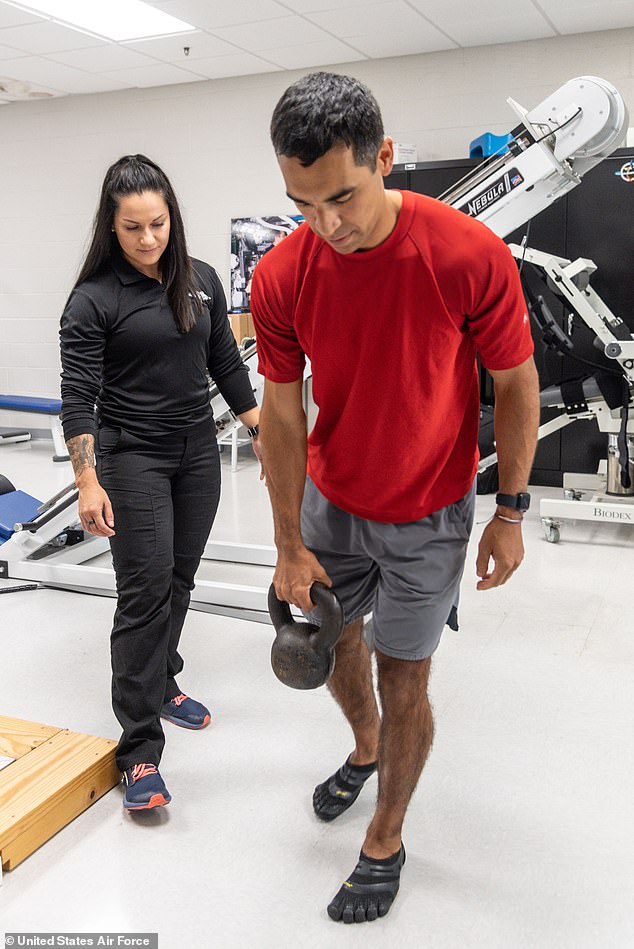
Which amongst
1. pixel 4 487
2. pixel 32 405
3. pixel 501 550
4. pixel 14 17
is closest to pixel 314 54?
pixel 14 17

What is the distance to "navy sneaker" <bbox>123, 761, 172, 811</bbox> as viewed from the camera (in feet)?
7.01

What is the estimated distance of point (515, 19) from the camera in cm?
555

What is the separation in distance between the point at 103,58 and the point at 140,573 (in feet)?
18.4

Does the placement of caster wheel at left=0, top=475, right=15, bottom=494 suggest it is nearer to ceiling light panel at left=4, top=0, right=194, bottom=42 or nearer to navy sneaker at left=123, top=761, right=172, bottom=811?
navy sneaker at left=123, top=761, right=172, bottom=811

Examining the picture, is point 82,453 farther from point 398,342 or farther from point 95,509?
point 398,342

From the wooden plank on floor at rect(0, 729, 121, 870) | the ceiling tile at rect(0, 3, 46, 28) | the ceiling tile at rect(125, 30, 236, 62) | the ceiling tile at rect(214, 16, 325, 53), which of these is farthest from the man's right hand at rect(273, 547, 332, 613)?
the ceiling tile at rect(125, 30, 236, 62)

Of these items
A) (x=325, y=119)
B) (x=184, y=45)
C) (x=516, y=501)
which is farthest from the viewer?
(x=184, y=45)

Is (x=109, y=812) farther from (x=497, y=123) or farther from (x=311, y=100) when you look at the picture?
(x=497, y=123)

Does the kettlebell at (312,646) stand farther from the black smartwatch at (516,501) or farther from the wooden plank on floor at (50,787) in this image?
the wooden plank on floor at (50,787)

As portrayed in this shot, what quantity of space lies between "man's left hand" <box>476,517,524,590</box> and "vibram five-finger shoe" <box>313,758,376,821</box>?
0.69 m

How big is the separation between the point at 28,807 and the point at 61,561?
217 centimetres

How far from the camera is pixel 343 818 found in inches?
84.7

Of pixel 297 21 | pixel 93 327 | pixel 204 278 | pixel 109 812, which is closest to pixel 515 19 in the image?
pixel 297 21

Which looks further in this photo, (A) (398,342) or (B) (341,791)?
(B) (341,791)
